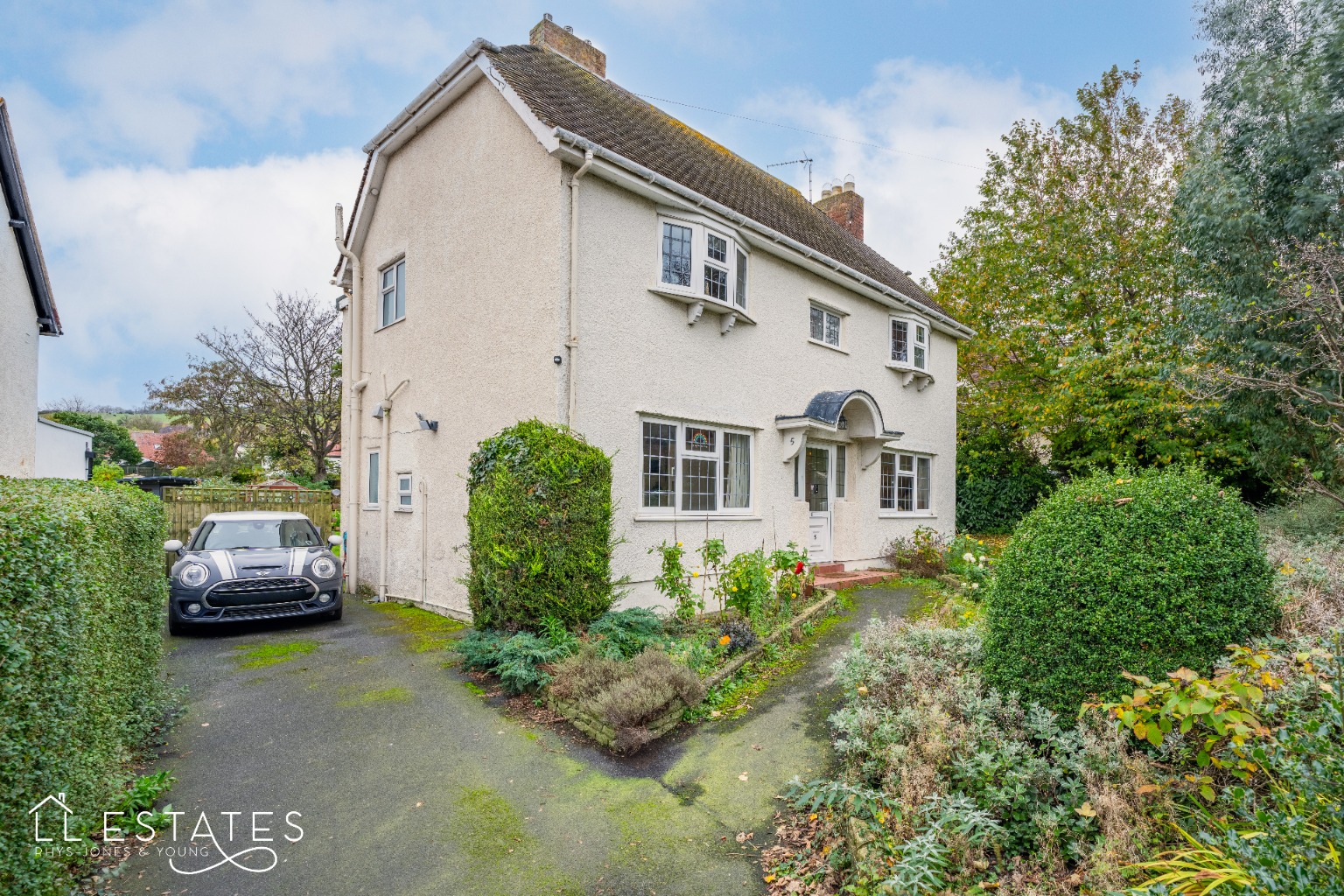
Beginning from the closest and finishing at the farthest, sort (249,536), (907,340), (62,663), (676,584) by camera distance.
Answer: (62,663), (676,584), (249,536), (907,340)

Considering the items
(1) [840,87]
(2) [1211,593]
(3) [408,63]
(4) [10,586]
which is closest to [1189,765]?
(2) [1211,593]

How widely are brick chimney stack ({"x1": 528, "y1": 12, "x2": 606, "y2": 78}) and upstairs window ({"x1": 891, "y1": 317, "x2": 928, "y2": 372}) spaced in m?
8.39

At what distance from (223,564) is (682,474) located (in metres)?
6.49

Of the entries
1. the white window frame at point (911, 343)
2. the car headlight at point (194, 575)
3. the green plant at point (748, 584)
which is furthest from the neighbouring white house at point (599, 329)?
the car headlight at point (194, 575)

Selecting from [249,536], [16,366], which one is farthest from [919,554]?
[16,366]

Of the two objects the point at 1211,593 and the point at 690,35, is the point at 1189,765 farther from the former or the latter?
the point at 690,35

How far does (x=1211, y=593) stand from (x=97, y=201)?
18.6m

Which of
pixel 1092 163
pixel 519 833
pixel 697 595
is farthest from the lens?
pixel 1092 163

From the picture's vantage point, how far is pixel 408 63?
11.0 meters

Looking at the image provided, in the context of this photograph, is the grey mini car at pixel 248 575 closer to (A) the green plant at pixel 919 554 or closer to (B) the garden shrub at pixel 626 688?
(B) the garden shrub at pixel 626 688

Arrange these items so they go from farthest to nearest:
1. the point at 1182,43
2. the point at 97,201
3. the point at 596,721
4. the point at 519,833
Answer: the point at 97,201, the point at 1182,43, the point at 596,721, the point at 519,833

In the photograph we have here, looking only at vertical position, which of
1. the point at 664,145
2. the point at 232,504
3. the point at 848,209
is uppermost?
the point at 848,209

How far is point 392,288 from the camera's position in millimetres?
12289

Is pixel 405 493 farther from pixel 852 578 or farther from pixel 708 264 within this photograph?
pixel 852 578
